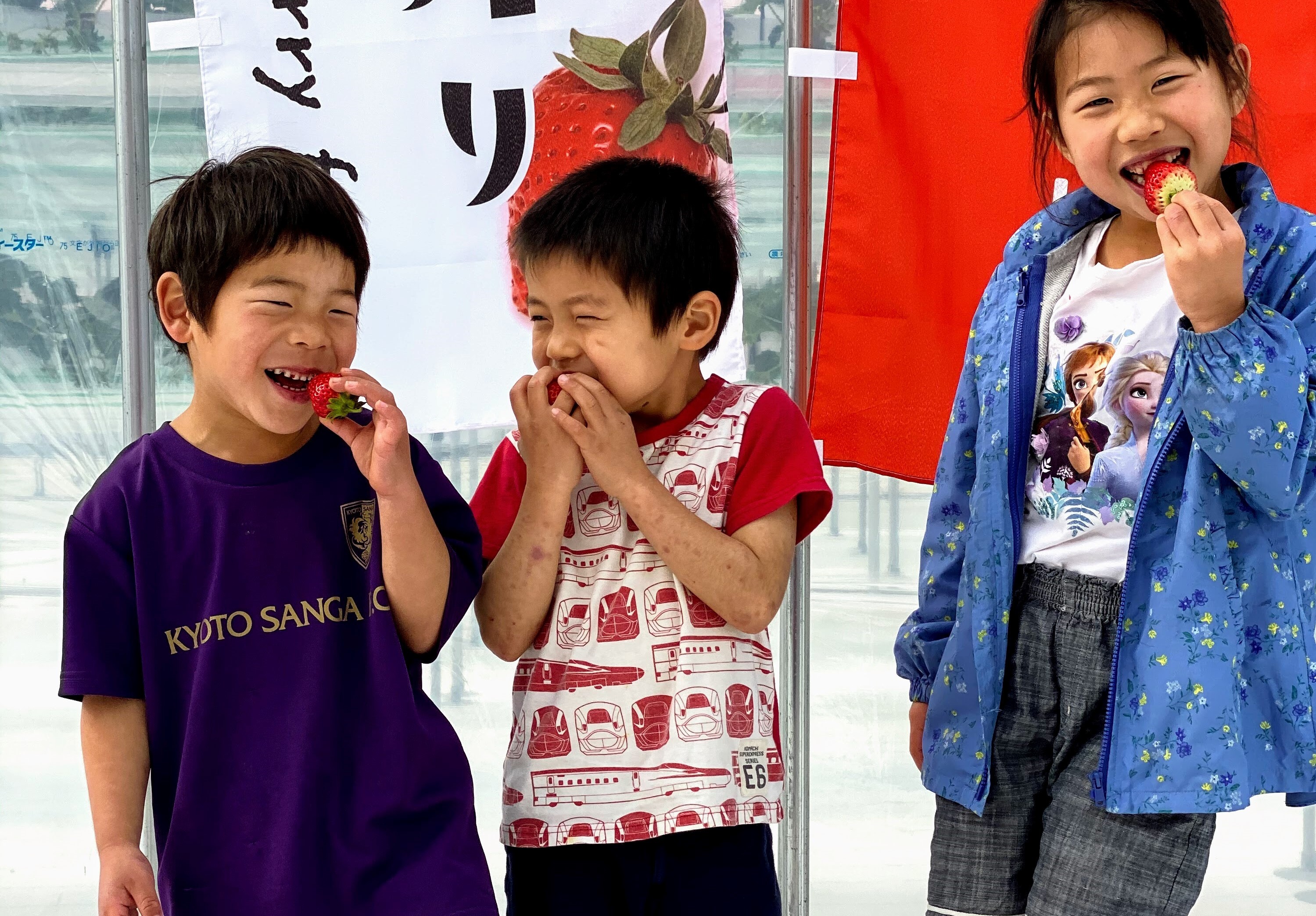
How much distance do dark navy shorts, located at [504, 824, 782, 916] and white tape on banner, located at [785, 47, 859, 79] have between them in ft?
4.33

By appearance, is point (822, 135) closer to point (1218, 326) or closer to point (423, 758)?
point (1218, 326)

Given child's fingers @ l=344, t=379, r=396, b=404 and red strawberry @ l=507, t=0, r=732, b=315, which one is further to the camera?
red strawberry @ l=507, t=0, r=732, b=315

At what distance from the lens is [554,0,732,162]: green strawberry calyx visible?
2.24 m

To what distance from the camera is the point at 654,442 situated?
161cm

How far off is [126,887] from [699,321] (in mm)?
887

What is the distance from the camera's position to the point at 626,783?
1.50 m

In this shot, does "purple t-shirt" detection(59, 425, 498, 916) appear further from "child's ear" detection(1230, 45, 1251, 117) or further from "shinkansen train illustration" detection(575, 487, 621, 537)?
"child's ear" detection(1230, 45, 1251, 117)

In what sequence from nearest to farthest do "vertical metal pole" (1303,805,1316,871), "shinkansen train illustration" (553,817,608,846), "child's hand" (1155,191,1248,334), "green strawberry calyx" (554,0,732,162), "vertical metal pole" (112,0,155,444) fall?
"child's hand" (1155,191,1248,334) → "shinkansen train illustration" (553,817,608,846) → "vertical metal pole" (112,0,155,444) → "green strawberry calyx" (554,0,732,162) → "vertical metal pole" (1303,805,1316,871)

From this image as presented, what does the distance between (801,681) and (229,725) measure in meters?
1.16

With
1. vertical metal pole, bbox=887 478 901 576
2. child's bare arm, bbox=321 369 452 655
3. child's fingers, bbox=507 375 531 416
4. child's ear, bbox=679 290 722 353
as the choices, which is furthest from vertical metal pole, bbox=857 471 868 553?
child's bare arm, bbox=321 369 452 655

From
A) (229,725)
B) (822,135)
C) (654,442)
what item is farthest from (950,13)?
(229,725)

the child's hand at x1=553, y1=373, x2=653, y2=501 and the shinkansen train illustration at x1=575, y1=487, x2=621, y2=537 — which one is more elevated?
the child's hand at x1=553, y1=373, x2=653, y2=501

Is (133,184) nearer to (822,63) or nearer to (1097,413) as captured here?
(822,63)

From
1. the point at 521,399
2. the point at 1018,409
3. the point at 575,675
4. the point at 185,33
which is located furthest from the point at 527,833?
the point at 185,33
